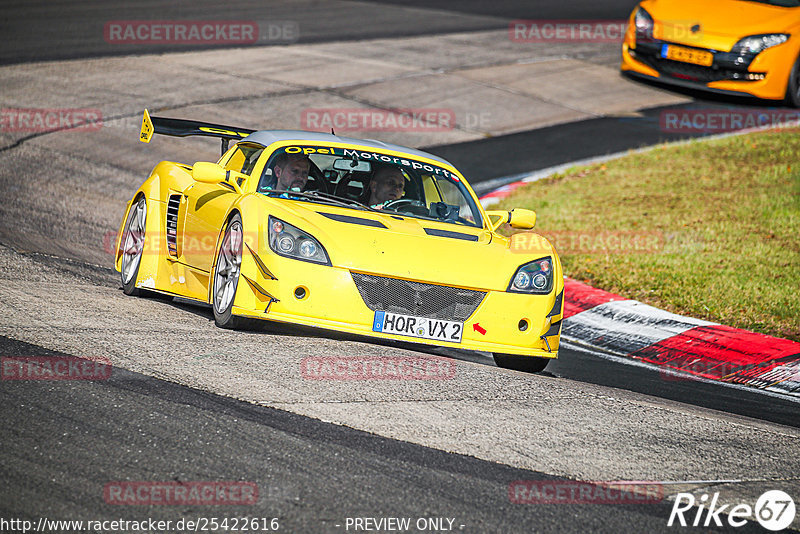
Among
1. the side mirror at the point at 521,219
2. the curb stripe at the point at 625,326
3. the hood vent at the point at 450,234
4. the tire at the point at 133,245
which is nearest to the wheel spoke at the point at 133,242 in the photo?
the tire at the point at 133,245

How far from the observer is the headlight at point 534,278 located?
22.5 feet

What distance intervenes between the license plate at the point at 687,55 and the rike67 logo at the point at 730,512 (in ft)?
41.0

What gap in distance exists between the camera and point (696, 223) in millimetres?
11633

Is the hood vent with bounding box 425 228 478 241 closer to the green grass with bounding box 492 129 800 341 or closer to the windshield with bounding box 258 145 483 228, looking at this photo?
the windshield with bounding box 258 145 483 228

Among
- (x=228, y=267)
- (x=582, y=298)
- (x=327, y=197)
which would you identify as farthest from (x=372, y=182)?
(x=582, y=298)

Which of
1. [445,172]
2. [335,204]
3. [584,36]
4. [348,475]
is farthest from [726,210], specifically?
[584,36]

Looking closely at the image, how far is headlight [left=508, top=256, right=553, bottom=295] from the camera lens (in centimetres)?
685

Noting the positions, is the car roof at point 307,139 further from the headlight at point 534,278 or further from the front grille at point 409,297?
the front grille at point 409,297

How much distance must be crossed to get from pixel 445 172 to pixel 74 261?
10.5 feet

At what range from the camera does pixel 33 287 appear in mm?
7289

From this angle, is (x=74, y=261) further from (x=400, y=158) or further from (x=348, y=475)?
(x=348, y=475)

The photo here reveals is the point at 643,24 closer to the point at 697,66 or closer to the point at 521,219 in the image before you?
the point at 697,66

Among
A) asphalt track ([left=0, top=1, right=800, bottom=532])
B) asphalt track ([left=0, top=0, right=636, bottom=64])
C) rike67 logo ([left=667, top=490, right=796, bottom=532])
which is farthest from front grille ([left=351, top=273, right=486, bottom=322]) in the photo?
asphalt track ([left=0, top=0, right=636, bottom=64])

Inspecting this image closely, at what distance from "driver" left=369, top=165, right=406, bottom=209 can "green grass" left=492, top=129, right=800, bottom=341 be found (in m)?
2.86
